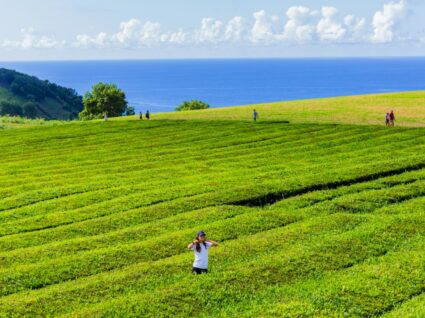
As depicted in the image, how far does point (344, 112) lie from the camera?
3359 inches

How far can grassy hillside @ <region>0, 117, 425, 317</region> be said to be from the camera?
20.1m

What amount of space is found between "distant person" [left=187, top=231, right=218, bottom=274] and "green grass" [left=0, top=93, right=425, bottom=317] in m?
0.52

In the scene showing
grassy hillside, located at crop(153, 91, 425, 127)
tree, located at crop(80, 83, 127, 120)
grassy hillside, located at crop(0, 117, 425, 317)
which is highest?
tree, located at crop(80, 83, 127, 120)

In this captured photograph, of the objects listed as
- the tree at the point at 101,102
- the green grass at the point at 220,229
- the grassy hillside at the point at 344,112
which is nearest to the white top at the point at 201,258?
the green grass at the point at 220,229

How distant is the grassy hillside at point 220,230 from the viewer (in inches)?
792

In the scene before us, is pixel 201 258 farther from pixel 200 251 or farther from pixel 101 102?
pixel 101 102

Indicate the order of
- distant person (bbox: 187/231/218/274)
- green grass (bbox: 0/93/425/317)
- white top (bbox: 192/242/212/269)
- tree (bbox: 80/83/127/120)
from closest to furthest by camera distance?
green grass (bbox: 0/93/425/317), distant person (bbox: 187/231/218/274), white top (bbox: 192/242/212/269), tree (bbox: 80/83/127/120)

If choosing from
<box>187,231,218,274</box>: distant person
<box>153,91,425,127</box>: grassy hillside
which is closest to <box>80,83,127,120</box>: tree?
<box>153,91,425,127</box>: grassy hillside

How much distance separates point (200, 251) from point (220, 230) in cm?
725

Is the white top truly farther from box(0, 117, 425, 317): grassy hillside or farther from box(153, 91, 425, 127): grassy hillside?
box(153, 91, 425, 127): grassy hillside

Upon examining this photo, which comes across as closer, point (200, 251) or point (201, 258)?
point (200, 251)

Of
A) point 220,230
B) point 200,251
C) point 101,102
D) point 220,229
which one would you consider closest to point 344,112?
point 220,229

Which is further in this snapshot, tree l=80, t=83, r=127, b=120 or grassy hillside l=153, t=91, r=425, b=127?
tree l=80, t=83, r=127, b=120

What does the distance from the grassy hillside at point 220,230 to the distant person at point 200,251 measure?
21.0 inches
